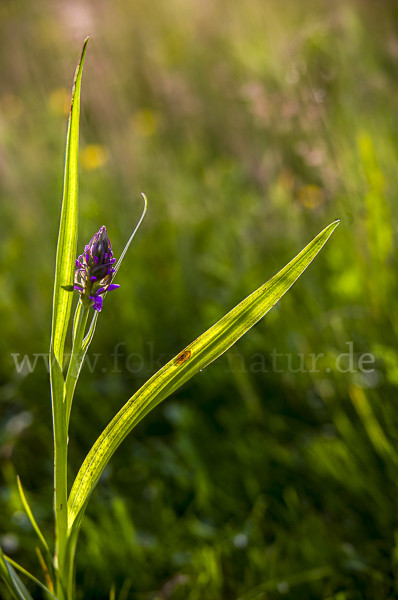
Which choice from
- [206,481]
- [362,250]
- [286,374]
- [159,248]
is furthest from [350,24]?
[206,481]

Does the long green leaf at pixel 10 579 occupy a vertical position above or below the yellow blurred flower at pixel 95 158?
below

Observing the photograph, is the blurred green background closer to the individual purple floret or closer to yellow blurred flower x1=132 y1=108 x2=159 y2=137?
yellow blurred flower x1=132 y1=108 x2=159 y2=137

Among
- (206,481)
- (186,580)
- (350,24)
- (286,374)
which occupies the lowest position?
(186,580)

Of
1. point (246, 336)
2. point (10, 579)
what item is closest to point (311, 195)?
point (246, 336)

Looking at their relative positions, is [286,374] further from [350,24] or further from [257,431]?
[350,24]

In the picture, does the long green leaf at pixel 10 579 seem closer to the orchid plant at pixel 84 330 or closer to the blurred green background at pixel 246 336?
the orchid plant at pixel 84 330

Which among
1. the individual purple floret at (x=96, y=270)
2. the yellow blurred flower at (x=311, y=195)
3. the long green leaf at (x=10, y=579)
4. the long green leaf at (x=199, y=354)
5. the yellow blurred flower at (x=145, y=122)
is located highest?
the yellow blurred flower at (x=145, y=122)

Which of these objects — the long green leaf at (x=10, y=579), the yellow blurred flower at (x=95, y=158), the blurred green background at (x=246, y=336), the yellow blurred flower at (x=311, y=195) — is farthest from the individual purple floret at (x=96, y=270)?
the yellow blurred flower at (x=95, y=158)
